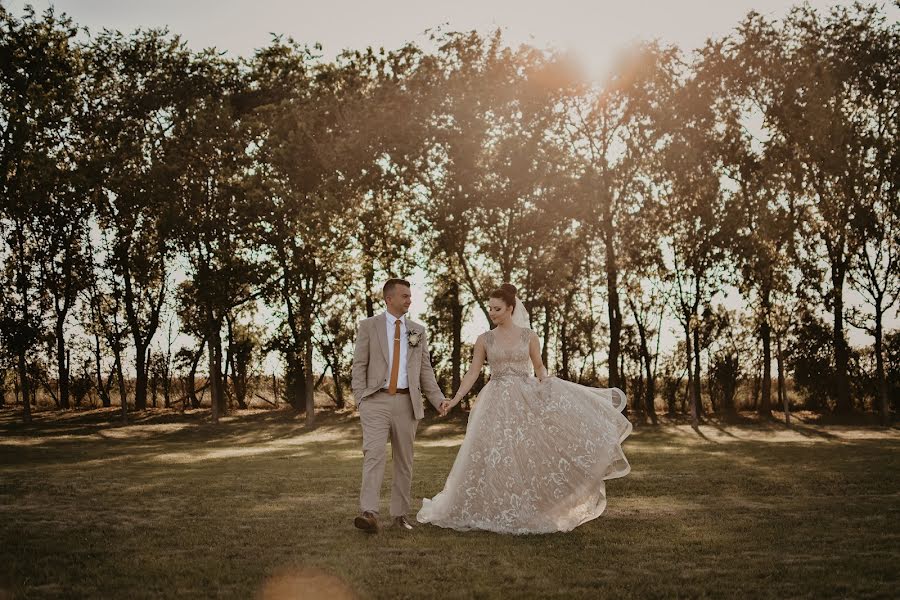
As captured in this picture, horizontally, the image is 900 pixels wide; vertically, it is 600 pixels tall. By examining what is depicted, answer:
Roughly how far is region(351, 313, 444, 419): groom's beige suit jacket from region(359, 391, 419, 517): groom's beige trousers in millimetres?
108

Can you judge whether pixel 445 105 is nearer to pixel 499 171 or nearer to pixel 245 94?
pixel 499 171

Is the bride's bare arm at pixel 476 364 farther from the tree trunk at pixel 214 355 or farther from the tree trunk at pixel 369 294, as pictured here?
the tree trunk at pixel 369 294

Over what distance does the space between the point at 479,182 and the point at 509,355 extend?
22691 mm

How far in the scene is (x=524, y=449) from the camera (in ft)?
32.5

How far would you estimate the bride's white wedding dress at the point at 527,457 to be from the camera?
9562 mm

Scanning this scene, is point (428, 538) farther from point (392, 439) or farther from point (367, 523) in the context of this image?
point (392, 439)

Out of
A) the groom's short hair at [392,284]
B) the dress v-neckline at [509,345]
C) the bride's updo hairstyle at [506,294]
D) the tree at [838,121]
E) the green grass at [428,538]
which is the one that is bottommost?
the green grass at [428,538]

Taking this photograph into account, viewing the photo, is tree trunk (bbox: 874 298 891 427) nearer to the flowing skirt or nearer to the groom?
the flowing skirt

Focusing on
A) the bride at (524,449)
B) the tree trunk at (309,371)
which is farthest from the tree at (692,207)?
the bride at (524,449)

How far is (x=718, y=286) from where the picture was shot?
33.6m

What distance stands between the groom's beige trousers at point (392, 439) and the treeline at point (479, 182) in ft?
71.8


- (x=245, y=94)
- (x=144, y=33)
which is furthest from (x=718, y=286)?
(x=144, y=33)

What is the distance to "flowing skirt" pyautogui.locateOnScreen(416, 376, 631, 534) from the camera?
31.3ft

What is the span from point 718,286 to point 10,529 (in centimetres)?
2857
